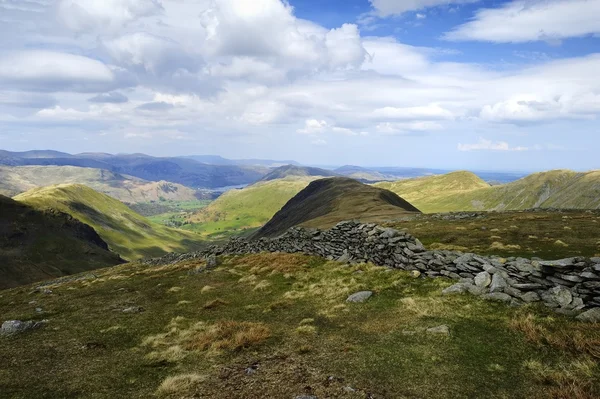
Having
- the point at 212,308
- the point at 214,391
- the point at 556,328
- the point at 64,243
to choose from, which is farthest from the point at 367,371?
the point at 64,243

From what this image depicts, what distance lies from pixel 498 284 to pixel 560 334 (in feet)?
18.4

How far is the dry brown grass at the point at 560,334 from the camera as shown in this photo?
14.1 metres

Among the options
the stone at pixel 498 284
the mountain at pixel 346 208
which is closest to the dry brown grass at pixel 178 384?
the stone at pixel 498 284

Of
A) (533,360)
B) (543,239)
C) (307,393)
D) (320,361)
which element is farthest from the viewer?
(543,239)

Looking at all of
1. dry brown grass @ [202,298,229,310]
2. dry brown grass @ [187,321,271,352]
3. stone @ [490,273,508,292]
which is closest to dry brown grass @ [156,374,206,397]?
dry brown grass @ [187,321,271,352]

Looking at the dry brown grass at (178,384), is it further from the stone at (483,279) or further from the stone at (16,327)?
the stone at (483,279)

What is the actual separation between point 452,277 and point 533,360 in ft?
35.4

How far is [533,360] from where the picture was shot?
13.8m

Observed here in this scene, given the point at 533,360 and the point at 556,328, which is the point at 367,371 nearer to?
the point at 533,360

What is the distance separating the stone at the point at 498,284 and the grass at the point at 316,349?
1.40 m

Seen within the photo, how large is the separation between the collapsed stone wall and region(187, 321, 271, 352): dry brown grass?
1222 cm

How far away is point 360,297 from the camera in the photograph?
23.6 meters

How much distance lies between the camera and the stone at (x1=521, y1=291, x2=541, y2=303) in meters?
19.3

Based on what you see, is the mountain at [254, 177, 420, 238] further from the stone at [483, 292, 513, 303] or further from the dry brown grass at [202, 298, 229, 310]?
the stone at [483, 292, 513, 303]
